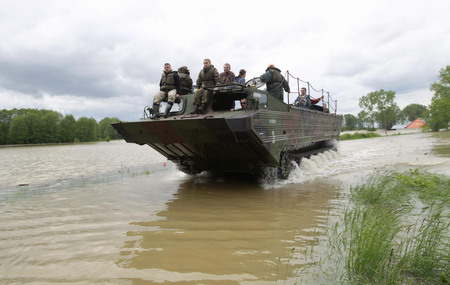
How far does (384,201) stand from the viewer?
15.4ft

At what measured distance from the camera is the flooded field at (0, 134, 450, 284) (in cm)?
275

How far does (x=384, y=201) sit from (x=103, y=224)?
156 inches

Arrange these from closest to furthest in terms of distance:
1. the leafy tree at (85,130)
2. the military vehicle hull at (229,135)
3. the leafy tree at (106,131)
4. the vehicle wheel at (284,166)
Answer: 1. the military vehicle hull at (229,135)
2. the vehicle wheel at (284,166)
3. the leafy tree at (85,130)
4. the leafy tree at (106,131)

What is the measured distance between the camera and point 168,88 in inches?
305

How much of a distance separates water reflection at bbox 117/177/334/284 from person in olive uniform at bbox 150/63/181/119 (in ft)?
8.01

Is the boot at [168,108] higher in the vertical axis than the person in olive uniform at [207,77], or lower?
lower

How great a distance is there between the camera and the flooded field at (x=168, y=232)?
9.03ft

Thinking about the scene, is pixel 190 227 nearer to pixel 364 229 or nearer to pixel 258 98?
pixel 364 229

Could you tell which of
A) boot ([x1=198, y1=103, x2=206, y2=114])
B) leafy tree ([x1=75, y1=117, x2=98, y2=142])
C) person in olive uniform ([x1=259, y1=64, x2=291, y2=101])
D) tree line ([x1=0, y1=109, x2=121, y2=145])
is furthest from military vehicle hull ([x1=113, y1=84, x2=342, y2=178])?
leafy tree ([x1=75, y1=117, x2=98, y2=142])

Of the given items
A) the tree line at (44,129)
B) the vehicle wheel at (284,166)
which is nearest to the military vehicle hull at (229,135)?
the vehicle wheel at (284,166)

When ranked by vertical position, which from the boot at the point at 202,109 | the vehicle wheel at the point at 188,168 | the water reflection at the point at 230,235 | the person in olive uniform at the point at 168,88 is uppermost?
the person in olive uniform at the point at 168,88

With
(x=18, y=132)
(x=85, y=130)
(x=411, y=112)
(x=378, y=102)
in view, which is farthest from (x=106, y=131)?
(x=411, y=112)

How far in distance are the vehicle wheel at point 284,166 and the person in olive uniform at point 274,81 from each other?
1454 mm

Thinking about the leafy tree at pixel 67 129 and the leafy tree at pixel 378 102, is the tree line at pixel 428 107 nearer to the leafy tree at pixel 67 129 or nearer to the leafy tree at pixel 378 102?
the leafy tree at pixel 378 102
